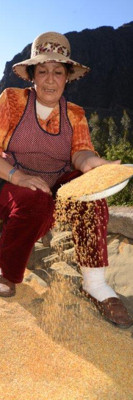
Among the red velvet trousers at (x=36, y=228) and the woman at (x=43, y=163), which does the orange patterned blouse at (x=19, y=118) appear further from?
the red velvet trousers at (x=36, y=228)

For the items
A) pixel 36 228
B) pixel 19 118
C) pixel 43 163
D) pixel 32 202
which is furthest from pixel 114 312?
pixel 19 118

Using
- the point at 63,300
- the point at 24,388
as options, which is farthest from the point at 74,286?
the point at 24,388

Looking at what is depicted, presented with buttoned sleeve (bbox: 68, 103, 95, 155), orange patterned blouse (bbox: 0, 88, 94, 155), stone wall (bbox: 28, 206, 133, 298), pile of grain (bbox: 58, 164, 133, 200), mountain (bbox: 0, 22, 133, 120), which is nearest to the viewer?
pile of grain (bbox: 58, 164, 133, 200)

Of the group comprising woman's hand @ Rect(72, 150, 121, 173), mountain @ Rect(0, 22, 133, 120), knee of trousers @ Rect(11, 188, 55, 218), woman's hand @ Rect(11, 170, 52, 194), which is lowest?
mountain @ Rect(0, 22, 133, 120)

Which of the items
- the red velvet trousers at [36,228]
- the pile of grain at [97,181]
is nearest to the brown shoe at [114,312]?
the red velvet trousers at [36,228]

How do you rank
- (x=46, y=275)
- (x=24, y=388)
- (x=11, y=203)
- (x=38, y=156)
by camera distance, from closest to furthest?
(x=24, y=388) → (x=11, y=203) → (x=38, y=156) → (x=46, y=275)

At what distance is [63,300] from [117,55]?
6570 cm

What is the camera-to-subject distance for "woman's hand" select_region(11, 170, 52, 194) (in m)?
2.42

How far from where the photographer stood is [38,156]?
2730 millimetres

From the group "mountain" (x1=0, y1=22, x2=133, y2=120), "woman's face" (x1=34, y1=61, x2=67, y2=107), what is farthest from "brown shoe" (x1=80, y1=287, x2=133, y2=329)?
"mountain" (x1=0, y1=22, x2=133, y2=120)

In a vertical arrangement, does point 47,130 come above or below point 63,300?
above

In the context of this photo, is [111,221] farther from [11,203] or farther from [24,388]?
[24,388]

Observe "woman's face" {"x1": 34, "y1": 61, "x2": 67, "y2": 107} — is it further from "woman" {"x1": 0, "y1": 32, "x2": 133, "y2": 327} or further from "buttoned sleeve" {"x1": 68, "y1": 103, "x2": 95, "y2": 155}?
"buttoned sleeve" {"x1": 68, "y1": 103, "x2": 95, "y2": 155}

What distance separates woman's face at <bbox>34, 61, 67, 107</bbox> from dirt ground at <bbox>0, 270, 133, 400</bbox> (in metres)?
1.21
